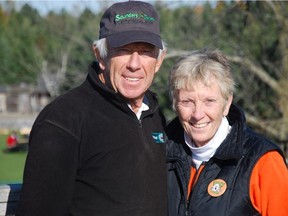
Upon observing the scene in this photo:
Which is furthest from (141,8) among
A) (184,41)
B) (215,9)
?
(184,41)

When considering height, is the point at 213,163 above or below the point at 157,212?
above

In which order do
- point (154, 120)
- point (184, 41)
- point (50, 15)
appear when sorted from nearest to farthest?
point (154, 120)
point (184, 41)
point (50, 15)

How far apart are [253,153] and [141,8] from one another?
0.91 m

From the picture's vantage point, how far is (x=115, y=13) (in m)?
2.76

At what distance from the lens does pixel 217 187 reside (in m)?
2.65

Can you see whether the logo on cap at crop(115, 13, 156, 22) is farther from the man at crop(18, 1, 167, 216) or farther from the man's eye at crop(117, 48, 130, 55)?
the man's eye at crop(117, 48, 130, 55)

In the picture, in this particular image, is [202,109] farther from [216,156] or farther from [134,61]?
[134,61]

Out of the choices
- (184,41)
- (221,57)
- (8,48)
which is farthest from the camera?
(8,48)

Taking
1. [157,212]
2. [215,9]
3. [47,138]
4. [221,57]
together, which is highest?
[215,9]

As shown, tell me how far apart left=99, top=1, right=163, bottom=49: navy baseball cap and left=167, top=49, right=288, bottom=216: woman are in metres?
0.22

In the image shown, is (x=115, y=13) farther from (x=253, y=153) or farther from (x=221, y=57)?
(x=253, y=153)

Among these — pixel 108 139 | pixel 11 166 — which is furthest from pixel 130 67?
pixel 11 166

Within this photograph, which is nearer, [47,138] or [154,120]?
[47,138]

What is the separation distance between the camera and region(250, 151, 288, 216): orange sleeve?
251 cm
